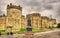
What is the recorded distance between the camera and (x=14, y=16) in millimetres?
37531

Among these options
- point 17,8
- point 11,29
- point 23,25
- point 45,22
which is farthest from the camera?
point 45,22

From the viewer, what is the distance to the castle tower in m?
37.0

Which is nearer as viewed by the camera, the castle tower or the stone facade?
the castle tower

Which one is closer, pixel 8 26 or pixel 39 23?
pixel 8 26

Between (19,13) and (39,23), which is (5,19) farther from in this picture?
(39,23)

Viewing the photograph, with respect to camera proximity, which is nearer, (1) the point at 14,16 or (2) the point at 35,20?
(1) the point at 14,16

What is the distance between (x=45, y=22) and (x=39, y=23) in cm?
465

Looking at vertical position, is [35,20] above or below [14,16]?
below

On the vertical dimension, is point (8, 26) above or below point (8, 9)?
below

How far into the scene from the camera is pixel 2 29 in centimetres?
3844

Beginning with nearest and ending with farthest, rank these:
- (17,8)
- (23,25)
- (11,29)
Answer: (11,29) → (17,8) → (23,25)

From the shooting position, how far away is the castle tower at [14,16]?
3699cm

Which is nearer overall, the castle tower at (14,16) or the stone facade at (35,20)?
the castle tower at (14,16)

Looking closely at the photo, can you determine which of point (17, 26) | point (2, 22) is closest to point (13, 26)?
point (17, 26)
